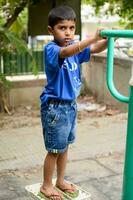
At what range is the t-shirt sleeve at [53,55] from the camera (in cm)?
246

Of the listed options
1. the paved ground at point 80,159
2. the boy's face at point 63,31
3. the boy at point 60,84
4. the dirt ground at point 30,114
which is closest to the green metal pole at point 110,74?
the boy at point 60,84

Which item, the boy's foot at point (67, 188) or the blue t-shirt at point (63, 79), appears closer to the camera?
the blue t-shirt at point (63, 79)

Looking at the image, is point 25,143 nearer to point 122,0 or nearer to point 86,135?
point 86,135

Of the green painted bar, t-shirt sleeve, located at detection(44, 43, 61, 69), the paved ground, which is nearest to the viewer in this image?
the green painted bar

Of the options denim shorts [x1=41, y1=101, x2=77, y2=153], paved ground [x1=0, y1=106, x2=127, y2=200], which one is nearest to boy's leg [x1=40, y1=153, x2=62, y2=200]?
denim shorts [x1=41, y1=101, x2=77, y2=153]

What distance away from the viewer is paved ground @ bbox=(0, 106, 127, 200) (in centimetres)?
326

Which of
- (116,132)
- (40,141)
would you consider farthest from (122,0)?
(40,141)

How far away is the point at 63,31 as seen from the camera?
254 cm

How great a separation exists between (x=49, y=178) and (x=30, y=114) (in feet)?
11.6

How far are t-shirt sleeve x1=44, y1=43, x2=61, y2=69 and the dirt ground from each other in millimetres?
2970

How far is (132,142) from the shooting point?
2.03 metres

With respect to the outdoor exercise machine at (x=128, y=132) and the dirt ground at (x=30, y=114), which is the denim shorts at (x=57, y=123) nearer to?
the outdoor exercise machine at (x=128, y=132)

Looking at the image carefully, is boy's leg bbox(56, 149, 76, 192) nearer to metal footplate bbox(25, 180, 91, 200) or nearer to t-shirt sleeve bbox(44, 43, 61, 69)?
metal footplate bbox(25, 180, 91, 200)

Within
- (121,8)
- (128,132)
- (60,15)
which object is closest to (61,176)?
(128,132)
